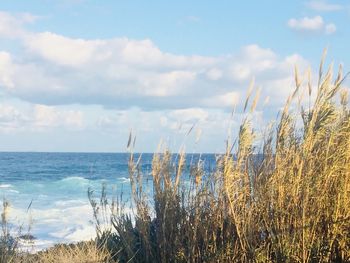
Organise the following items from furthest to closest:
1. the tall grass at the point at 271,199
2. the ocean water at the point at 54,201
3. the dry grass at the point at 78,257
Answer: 1. the ocean water at the point at 54,201
2. the dry grass at the point at 78,257
3. the tall grass at the point at 271,199

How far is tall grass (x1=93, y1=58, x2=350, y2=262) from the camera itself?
510 centimetres

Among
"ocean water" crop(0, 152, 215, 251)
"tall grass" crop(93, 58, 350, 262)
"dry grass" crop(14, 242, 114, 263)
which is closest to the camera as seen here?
"tall grass" crop(93, 58, 350, 262)

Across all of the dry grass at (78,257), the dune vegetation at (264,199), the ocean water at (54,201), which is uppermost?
the dune vegetation at (264,199)

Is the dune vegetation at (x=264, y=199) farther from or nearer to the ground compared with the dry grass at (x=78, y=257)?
farther from the ground

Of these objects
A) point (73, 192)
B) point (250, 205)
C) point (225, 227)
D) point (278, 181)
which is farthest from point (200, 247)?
point (73, 192)

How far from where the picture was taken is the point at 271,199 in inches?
208

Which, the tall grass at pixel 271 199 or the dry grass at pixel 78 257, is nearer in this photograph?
the tall grass at pixel 271 199

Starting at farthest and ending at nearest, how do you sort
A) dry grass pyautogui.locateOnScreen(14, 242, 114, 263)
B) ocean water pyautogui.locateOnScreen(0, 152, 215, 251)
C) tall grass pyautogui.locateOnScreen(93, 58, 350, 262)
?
ocean water pyautogui.locateOnScreen(0, 152, 215, 251) < dry grass pyautogui.locateOnScreen(14, 242, 114, 263) < tall grass pyautogui.locateOnScreen(93, 58, 350, 262)

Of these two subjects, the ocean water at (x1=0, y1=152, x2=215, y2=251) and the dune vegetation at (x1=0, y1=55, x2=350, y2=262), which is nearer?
the dune vegetation at (x1=0, y1=55, x2=350, y2=262)

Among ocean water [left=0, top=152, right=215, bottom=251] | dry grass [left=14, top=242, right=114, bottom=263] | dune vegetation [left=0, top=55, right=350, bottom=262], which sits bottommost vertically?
ocean water [left=0, top=152, right=215, bottom=251]

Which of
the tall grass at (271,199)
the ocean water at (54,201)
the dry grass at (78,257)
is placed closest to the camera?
the tall grass at (271,199)

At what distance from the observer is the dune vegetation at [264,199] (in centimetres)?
511

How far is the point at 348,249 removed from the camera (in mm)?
5195

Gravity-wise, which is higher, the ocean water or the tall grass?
the tall grass
